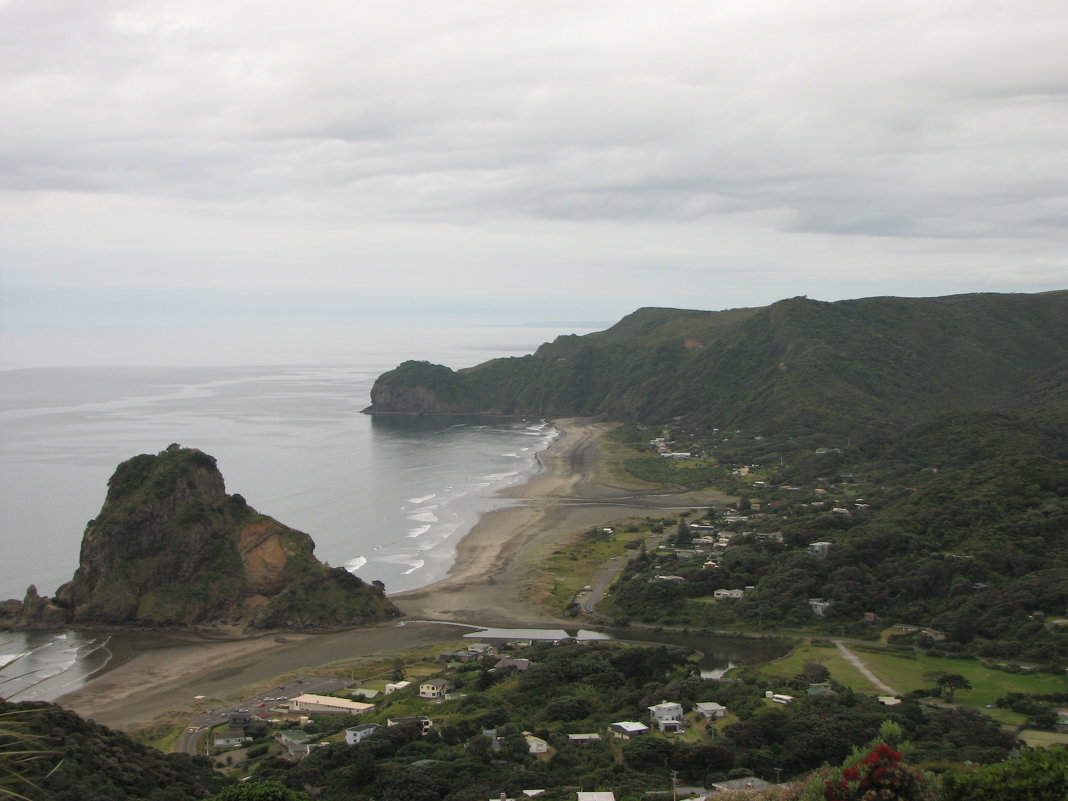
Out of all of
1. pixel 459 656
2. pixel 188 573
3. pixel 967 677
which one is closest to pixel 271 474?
pixel 188 573

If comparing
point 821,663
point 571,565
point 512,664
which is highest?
point 512,664

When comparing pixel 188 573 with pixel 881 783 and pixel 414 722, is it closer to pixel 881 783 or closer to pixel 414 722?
pixel 414 722

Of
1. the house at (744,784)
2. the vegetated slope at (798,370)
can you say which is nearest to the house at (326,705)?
the house at (744,784)

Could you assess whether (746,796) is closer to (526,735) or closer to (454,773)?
A: (454,773)

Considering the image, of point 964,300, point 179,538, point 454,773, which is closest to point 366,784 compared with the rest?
point 454,773

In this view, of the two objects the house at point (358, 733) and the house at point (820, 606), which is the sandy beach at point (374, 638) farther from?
the house at point (820, 606)

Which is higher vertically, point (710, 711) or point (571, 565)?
point (710, 711)

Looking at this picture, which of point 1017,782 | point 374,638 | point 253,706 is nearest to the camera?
point 1017,782
